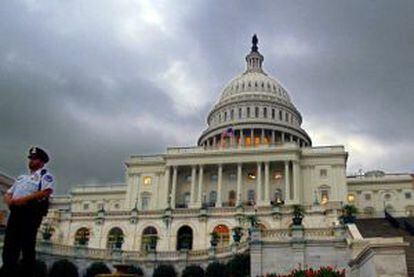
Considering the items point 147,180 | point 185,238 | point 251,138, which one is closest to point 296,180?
point 251,138

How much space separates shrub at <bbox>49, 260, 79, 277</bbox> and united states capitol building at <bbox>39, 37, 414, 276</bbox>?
1509 mm

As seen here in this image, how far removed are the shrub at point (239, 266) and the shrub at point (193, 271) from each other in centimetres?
493

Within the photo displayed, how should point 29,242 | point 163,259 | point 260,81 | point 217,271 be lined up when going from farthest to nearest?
point 260,81
point 163,259
point 217,271
point 29,242

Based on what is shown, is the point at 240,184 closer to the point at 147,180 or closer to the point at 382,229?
the point at 147,180

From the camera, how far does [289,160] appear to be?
94062 millimetres

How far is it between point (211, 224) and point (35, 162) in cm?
5510

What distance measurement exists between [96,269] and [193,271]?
9.65 metres

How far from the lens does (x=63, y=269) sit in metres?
49.8

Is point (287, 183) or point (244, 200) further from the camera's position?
point (244, 200)

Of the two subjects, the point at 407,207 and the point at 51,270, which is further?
the point at 407,207

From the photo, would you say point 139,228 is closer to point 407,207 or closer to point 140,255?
point 140,255

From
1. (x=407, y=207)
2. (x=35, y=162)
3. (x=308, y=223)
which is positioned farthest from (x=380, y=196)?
(x=35, y=162)

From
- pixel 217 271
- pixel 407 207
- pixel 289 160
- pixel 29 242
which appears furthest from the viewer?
pixel 407 207

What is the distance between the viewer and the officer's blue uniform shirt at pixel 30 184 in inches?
401
